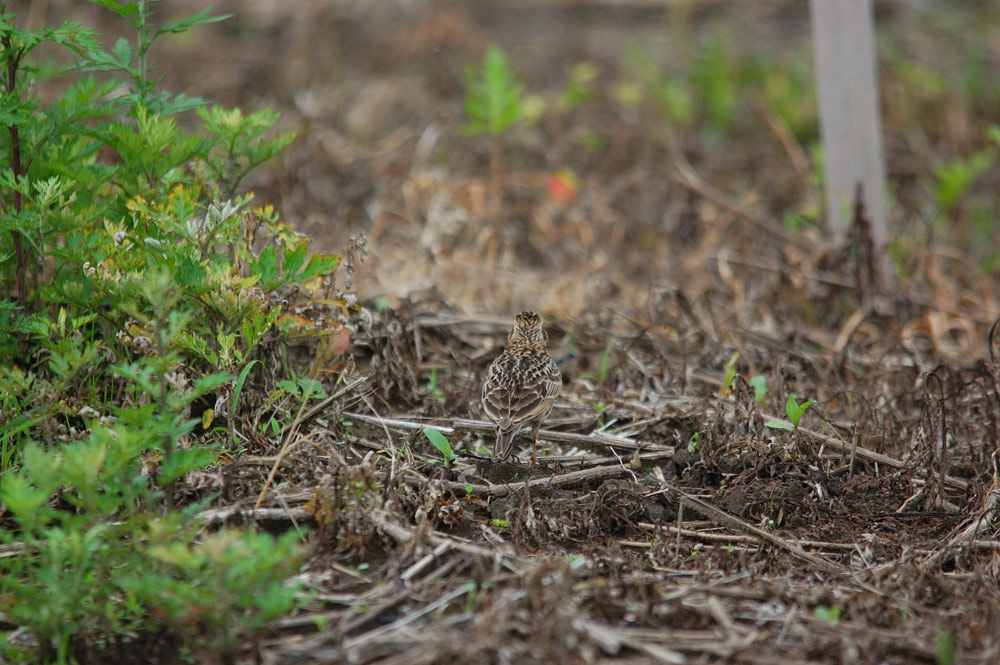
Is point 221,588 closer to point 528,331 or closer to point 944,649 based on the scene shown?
point 944,649

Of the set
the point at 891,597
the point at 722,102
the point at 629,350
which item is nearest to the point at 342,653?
the point at 891,597

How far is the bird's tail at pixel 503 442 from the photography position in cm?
447

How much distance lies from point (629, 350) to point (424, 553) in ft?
7.55

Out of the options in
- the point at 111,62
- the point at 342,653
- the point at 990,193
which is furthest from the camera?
the point at 990,193

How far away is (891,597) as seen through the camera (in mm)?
3639

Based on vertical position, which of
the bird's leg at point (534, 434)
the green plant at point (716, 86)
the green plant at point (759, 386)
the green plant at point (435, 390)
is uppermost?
the green plant at point (716, 86)

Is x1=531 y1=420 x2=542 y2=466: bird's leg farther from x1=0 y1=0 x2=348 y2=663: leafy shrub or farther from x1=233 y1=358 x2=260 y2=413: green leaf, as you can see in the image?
x1=233 y1=358 x2=260 y2=413: green leaf

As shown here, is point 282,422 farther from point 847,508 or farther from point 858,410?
point 858,410

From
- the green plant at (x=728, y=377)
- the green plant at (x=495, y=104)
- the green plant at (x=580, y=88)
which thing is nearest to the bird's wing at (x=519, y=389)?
the green plant at (x=728, y=377)

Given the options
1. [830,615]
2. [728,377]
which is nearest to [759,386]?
[728,377]

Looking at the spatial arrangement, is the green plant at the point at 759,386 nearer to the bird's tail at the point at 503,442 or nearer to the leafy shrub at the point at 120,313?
the bird's tail at the point at 503,442

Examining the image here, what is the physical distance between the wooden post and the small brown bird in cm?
306

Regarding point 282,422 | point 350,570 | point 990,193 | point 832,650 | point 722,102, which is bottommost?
point 832,650

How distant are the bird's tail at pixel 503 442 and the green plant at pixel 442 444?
0.21m
